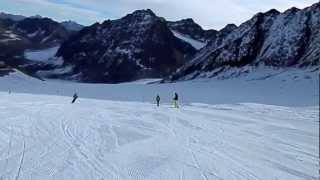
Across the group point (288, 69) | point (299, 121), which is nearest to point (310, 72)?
point (288, 69)

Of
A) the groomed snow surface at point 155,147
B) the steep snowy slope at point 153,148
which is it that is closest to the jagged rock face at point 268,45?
the groomed snow surface at point 155,147

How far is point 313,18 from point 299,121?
75733 mm

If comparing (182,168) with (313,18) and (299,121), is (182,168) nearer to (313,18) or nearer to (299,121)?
(299,121)

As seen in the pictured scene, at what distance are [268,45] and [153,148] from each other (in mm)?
92878

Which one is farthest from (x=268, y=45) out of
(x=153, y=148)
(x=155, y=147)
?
(x=153, y=148)

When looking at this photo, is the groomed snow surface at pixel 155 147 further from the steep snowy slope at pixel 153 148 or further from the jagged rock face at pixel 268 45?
the jagged rock face at pixel 268 45

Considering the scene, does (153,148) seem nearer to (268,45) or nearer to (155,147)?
(155,147)

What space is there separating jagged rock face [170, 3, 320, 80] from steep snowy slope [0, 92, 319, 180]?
65.2 metres

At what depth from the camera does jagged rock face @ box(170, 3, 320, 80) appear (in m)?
99.7

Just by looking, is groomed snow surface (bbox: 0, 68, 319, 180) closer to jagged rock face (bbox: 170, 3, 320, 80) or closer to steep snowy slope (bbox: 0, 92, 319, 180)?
steep snowy slope (bbox: 0, 92, 319, 180)

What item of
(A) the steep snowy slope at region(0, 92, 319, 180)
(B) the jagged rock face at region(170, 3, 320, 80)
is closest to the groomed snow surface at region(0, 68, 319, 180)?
(A) the steep snowy slope at region(0, 92, 319, 180)

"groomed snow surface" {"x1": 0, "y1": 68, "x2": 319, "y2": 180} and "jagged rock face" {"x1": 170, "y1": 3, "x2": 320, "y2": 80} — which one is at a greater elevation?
"jagged rock face" {"x1": 170, "y1": 3, "x2": 320, "y2": 80}

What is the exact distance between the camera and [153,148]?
20.4 meters

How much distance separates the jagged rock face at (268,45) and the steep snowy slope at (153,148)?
6520cm
